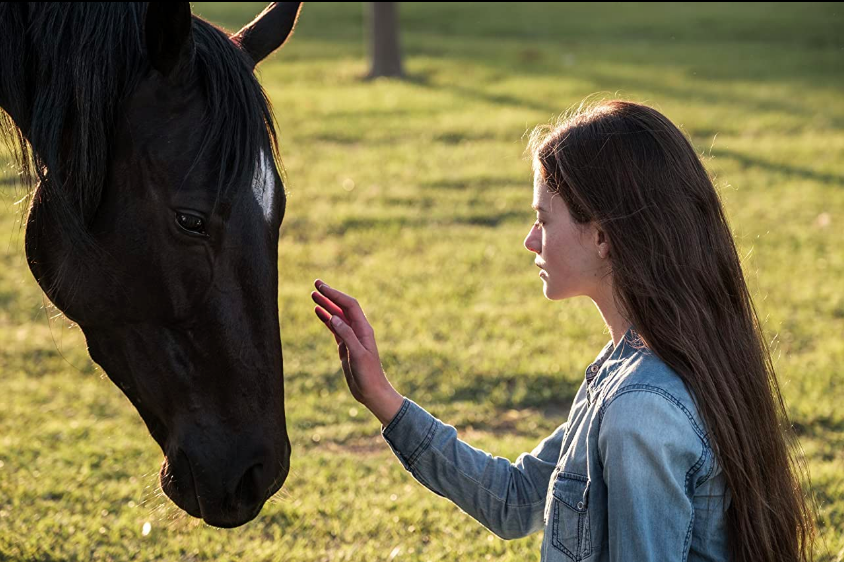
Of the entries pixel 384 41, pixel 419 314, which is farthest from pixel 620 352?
pixel 384 41

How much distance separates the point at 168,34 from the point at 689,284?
48.4 inches

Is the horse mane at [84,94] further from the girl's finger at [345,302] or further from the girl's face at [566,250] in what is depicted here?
the girl's face at [566,250]

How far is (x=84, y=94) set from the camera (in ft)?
6.53

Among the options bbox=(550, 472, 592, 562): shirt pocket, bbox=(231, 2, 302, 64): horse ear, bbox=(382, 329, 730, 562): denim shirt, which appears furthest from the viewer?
bbox=(231, 2, 302, 64): horse ear

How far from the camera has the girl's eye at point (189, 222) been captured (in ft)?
6.59

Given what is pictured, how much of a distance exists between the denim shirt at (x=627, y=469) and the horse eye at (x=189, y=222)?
0.72 metres

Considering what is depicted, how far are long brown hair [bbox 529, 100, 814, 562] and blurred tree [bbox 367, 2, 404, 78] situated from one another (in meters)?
12.3

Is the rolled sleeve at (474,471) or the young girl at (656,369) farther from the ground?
the young girl at (656,369)

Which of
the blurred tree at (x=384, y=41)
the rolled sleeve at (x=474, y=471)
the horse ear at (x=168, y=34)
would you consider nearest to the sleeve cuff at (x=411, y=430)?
the rolled sleeve at (x=474, y=471)

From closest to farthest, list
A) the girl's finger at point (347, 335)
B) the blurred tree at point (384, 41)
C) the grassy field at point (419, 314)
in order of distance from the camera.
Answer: the girl's finger at point (347, 335) < the grassy field at point (419, 314) < the blurred tree at point (384, 41)

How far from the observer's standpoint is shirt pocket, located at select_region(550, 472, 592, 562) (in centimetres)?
197

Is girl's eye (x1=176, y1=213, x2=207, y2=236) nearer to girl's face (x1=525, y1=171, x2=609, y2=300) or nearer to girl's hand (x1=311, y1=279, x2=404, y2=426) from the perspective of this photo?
girl's hand (x1=311, y1=279, x2=404, y2=426)

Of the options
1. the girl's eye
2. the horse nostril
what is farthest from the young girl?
the girl's eye

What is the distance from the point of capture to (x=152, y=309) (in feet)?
6.83
